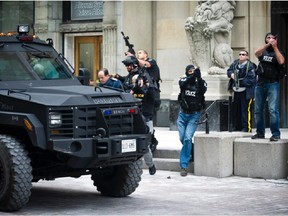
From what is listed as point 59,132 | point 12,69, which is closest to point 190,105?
point 12,69

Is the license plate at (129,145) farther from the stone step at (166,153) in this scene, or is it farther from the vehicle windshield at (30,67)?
the stone step at (166,153)

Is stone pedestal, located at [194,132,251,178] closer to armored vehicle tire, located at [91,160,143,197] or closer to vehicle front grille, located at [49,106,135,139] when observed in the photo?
armored vehicle tire, located at [91,160,143,197]

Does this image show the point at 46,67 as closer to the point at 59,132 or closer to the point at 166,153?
the point at 59,132

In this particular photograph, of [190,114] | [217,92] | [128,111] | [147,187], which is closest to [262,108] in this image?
[190,114]

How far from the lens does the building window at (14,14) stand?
26.5 m

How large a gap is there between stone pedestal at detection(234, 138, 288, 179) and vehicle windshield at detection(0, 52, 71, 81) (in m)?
3.63

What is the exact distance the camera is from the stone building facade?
21188 millimetres

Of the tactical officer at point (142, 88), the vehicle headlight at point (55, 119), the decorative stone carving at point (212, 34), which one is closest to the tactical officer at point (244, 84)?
the decorative stone carving at point (212, 34)

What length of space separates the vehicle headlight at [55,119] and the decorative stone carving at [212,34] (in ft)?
30.8

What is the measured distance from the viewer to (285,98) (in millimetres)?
22000

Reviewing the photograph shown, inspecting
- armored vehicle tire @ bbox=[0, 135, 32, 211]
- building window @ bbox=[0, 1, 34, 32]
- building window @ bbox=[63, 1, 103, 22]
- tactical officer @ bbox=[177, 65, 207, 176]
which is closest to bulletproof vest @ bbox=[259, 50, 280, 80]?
tactical officer @ bbox=[177, 65, 207, 176]

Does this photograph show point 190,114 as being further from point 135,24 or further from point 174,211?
point 135,24

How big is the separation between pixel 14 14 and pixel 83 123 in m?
15.9

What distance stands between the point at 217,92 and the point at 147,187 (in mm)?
6936
